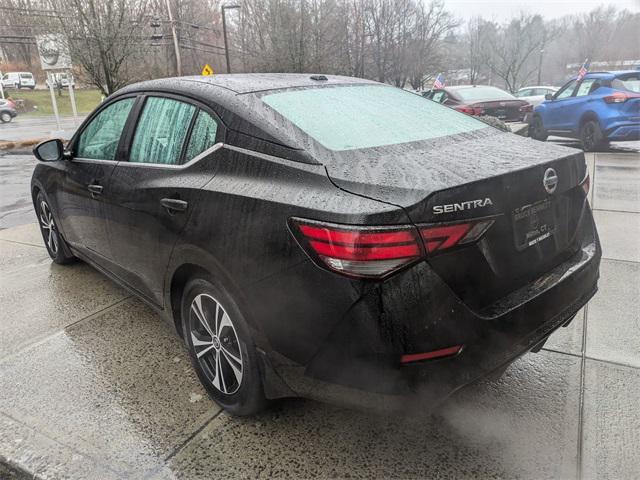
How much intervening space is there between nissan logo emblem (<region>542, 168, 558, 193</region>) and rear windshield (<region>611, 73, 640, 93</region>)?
9878mm

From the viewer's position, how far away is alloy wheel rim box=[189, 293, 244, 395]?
7.66 ft

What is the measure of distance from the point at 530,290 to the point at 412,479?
921 mm

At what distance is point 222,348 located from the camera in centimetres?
241

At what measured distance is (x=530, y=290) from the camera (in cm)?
208

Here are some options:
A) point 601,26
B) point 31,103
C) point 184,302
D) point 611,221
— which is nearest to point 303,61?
point 611,221

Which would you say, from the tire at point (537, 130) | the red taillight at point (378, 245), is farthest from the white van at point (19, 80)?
the red taillight at point (378, 245)

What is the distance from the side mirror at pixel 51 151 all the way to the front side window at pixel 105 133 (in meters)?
0.12

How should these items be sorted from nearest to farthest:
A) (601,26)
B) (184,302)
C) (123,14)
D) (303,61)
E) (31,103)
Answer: (184,302)
(123,14)
(303,61)
(31,103)
(601,26)

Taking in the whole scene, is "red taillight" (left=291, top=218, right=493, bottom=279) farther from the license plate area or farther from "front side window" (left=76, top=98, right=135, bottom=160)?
"front side window" (left=76, top=98, right=135, bottom=160)

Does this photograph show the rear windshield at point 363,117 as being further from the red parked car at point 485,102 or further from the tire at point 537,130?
the tire at point 537,130

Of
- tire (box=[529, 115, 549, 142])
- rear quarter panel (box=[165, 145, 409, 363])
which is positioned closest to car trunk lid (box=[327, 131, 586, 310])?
rear quarter panel (box=[165, 145, 409, 363])

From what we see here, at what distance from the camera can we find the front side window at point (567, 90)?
11.3 m

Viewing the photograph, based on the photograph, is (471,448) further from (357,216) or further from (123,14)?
(123,14)

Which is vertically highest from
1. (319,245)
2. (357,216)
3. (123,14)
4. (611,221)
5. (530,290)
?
(123,14)
